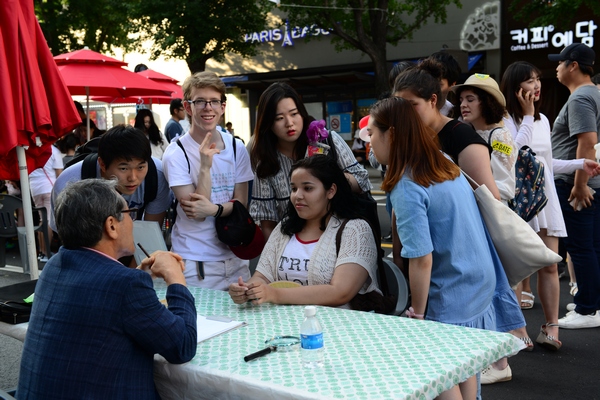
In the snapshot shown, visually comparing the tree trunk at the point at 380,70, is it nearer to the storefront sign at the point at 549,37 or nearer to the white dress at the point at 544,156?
the storefront sign at the point at 549,37

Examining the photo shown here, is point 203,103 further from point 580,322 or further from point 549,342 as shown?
point 580,322

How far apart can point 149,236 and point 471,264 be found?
158 centimetres

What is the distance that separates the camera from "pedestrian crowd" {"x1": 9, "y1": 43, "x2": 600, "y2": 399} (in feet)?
6.58

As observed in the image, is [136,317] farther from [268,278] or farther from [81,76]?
[81,76]

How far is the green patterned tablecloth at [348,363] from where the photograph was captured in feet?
5.90

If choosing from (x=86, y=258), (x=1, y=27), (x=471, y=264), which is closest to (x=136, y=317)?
(x=86, y=258)

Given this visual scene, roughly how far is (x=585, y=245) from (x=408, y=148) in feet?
9.04

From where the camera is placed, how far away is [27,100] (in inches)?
150

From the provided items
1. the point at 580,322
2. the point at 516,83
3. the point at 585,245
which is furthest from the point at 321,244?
the point at 580,322

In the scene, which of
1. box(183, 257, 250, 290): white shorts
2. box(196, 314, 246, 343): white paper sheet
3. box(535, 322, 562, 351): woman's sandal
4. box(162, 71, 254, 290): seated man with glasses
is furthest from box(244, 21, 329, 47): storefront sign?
box(196, 314, 246, 343): white paper sheet

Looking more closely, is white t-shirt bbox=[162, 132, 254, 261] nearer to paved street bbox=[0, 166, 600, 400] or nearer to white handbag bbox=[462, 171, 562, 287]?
white handbag bbox=[462, 171, 562, 287]

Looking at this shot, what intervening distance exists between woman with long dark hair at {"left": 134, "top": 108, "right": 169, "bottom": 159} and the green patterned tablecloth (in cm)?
631

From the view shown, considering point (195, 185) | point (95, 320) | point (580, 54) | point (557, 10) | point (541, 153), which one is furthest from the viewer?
point (557, 10)

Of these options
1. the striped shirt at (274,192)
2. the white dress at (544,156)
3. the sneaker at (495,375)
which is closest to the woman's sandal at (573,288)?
the white dress at (544,156)
